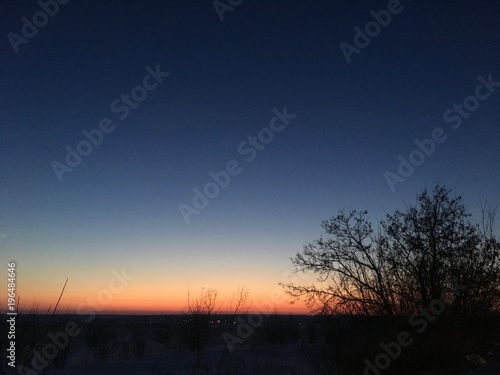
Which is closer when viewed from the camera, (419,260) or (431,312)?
(431,312)

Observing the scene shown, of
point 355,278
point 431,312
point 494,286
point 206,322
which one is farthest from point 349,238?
point 206,322

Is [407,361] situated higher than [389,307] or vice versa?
[389,307]

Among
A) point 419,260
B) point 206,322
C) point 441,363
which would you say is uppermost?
point 419,260

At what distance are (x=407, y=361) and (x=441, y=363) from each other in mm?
1550

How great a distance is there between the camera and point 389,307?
19.1m

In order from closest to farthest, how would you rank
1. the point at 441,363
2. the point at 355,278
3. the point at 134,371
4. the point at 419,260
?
the point at 134,371
the point at 441,363
the point at 419,260
the point at 355,278

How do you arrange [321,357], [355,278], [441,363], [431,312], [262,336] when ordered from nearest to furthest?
1. [441,363]
2. [321,357]
3. [431,312]
4. [355,278]
5. [262,336]

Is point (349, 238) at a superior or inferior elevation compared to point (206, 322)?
superior

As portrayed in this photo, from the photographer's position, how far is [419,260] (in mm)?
19172

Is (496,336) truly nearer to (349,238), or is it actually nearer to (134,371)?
(349,238)

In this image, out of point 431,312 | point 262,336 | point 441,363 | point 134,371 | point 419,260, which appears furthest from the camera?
point 262,336

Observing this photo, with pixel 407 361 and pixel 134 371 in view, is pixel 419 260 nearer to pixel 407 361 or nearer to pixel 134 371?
pixel 407 361

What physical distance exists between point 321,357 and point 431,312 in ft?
18.9

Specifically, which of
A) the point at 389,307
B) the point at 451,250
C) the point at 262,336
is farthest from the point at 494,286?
the point at 262,336
